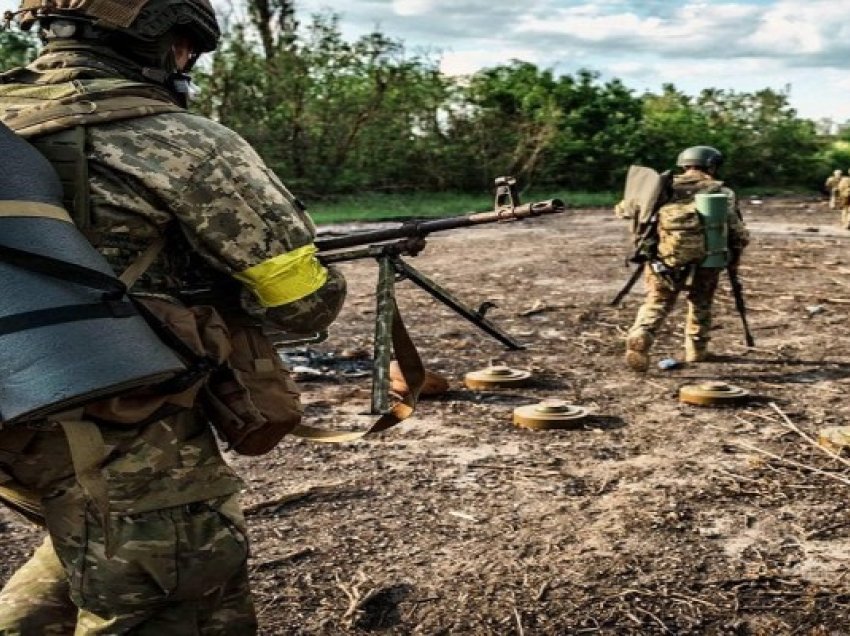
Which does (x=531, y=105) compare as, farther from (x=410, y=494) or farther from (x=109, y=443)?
(x=109, y=443)

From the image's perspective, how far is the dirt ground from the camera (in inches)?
150

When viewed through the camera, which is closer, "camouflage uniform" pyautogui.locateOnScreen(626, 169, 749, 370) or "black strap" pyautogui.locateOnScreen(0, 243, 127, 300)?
"black strap" pyautogui.locateOnScreen(0, 243, 127, 300)

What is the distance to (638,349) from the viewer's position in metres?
7.60

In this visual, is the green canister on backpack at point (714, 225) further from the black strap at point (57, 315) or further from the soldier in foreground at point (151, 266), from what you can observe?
the black strap at point (57, 315)

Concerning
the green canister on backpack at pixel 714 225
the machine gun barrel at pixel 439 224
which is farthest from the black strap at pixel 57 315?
the green canister on backpack at pixel 714 225

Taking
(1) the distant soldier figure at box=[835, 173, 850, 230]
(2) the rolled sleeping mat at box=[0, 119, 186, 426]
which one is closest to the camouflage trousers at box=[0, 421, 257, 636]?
(2) the rolled sleeping mat at box=[0, 119, 186, 426]

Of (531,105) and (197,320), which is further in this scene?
(531,105)

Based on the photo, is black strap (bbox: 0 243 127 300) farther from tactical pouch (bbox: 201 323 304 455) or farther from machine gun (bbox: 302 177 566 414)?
machine gun (bbox: 302 177 566 414)

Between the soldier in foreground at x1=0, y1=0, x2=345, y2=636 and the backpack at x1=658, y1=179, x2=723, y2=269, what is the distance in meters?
5.70

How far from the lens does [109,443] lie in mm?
2295

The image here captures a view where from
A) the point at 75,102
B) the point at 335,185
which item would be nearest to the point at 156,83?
the point at 75,102

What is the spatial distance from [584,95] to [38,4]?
81.2 ft

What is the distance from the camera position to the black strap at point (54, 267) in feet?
Answer: 6.61

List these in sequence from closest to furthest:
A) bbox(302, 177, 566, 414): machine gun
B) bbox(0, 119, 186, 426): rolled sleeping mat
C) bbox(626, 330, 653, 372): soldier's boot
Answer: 1. bbox(0, 119, 186, 426): rolled sleeping mat
2. bbox(302, 177, 566, 414): machine gun
3. bbox(626, 330, 653, 372): soldier's boot
